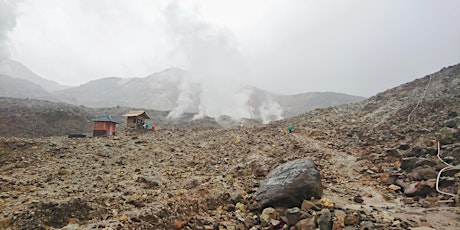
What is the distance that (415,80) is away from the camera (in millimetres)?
23938

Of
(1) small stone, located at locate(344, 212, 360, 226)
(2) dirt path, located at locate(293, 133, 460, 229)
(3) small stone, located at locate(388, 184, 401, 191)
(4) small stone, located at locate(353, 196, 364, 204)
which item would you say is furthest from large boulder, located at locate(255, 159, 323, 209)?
(3) small stone, located at locate(388, 184, 401, 191)

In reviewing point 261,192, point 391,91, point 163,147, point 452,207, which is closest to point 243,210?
point 261,192

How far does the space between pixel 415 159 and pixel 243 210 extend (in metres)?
5.86

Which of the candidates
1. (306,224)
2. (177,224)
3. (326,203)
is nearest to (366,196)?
(326,203)

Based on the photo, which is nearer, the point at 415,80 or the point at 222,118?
the point at 415,80

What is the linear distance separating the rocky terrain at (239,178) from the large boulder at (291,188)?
0.46 feet

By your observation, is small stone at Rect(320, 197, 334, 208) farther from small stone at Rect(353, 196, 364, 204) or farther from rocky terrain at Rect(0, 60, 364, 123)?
rocky terrain at Rect(0, 60, 364, 123)

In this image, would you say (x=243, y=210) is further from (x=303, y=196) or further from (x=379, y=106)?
(x=379, y=106)

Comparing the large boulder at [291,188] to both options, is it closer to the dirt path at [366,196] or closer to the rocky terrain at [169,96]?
the dirt path at [366,196]

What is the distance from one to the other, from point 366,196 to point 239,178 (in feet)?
12.6

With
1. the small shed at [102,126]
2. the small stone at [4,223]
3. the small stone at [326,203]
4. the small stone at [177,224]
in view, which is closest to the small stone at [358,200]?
the small stone at [326,203]

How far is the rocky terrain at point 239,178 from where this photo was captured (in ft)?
18.2

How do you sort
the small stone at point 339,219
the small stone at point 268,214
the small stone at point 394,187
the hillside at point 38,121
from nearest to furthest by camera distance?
the small stone at point 339,219, the small stone at point 268,214, the small stone at point 394,187, the hillside at point 38,121

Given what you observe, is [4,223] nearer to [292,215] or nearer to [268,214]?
[268,214]
